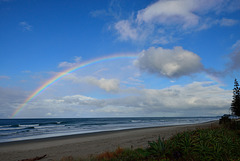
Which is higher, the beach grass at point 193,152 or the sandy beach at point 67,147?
the beach grass at point 193,152

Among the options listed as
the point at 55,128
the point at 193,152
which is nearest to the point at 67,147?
the point at 193,152

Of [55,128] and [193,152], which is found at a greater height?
[193,152]

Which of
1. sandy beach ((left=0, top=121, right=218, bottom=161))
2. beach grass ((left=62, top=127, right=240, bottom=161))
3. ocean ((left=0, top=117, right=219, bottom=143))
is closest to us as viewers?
beach grass ((left=62, top=127, right=240, bottom=161))

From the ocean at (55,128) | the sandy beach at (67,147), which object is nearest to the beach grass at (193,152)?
the sandy beach at (67,147)

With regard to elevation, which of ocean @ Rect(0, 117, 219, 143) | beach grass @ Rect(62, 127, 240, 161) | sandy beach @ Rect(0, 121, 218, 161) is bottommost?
ocean @ Rect(0, 117, 219, 143)

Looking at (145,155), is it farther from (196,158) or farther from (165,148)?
(196,158)

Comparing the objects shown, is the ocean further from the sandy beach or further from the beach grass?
the beach grass

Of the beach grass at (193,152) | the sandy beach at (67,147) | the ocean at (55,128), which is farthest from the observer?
the ocean at (55,128)

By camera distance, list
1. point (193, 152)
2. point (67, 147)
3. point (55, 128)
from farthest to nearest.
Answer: point (55, 128) → point (67, 147) → point (193, 152)

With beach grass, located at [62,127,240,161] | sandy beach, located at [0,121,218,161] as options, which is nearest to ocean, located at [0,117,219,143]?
sandy beach, located at [0,121,218,161]

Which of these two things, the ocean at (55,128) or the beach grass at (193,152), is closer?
the beach grass at (193,152)

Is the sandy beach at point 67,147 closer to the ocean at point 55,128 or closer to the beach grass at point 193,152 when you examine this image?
the beach grass at point 193,152

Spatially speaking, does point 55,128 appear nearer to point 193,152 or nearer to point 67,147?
point 67,147

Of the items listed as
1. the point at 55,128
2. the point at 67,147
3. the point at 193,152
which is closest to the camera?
the point at 193,152
